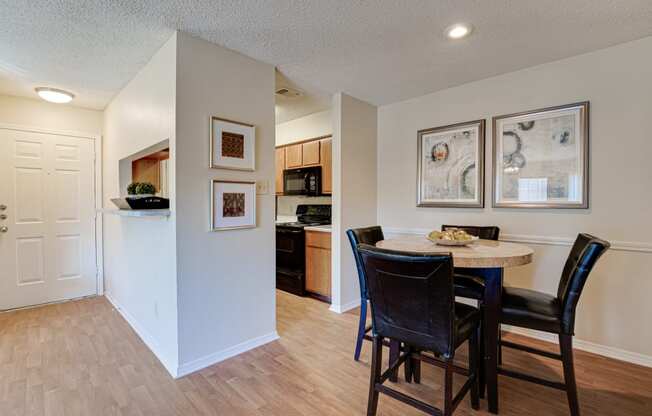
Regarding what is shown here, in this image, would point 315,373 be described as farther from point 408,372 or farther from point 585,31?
point 585,31

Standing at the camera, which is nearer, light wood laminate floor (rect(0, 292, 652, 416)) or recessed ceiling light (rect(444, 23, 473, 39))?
light wood laminate floor (rect(0, 292, 652, 416))

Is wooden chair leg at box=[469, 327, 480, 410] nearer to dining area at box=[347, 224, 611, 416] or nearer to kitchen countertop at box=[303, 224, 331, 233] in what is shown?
dining area at box=[347, 224, 611, 416]

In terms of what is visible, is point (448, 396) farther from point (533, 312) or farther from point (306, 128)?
point (306, 128)

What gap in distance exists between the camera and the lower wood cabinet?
3570 millimetres

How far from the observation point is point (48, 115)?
3.55m

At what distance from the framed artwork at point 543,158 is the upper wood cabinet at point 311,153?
6.63 feet

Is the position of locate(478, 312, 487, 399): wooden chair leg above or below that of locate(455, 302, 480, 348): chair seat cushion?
below

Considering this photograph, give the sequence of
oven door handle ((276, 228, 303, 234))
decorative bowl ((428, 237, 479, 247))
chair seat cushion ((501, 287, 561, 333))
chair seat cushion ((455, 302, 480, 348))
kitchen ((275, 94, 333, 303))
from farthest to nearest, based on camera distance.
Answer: oven door handle ((276, 228, 303, 234)) → kitchen ((275, 94, 333, 303)) → decorative bowl ((428, 237, 479, 247)) → chair seat cushion ((501, 287, 561, 333)) → chair seat cushion ((455, 302, 480, 348))

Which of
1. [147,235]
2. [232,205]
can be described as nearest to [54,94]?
[147,235]

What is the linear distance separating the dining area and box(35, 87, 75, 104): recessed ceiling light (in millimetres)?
3454

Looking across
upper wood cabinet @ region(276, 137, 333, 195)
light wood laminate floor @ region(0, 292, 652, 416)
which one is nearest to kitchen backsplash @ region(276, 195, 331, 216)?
upper wood cabinet @ region(276, 137, 333, 195)

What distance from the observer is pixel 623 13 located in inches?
75.4

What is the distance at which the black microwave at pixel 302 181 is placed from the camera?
157 inches

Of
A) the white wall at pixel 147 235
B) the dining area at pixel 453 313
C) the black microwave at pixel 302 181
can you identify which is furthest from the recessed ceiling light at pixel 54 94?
the dining area at pixel 453 313
